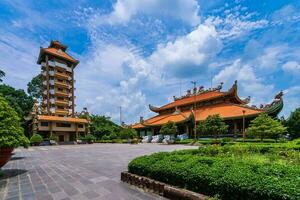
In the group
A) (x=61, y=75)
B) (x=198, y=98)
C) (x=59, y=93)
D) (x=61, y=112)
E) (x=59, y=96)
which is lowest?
(x=61, y=112)

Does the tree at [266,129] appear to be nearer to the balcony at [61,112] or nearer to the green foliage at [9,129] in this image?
the green foliage at [9,129]

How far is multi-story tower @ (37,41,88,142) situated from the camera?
40.9 meters

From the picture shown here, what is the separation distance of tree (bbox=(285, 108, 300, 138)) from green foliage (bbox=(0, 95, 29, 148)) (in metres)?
32.0

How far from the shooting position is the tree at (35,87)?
4534 centimetres

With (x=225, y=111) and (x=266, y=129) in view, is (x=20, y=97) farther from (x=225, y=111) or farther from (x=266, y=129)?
(x=266, y=129)

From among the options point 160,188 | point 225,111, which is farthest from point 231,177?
point 225,111

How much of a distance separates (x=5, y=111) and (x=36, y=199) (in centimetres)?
390

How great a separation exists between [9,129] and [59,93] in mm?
39019

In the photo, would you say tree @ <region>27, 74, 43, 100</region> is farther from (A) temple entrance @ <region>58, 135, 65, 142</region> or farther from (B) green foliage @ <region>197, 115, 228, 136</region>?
Result: (B) green foliage @ <region>197, 115, 228, 136</region>

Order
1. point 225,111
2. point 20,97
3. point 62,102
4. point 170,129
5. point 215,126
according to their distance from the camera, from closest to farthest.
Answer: point 215,126 → point 170,129 → point 225,111 → point 20,97 → point 62,102

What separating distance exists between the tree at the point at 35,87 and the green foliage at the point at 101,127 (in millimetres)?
11669

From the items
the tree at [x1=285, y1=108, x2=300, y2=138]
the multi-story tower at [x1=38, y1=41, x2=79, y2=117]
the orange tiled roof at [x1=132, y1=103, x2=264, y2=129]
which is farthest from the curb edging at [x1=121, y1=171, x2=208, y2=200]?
the multi-story tower at [x1=38, y1=41, x2=79, y2=117]

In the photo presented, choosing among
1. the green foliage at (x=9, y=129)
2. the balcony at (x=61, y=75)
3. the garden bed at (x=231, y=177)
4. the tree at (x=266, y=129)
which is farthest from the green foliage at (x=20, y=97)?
the garden bed at (x=231, y=177)

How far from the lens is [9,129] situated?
709 centimetres
